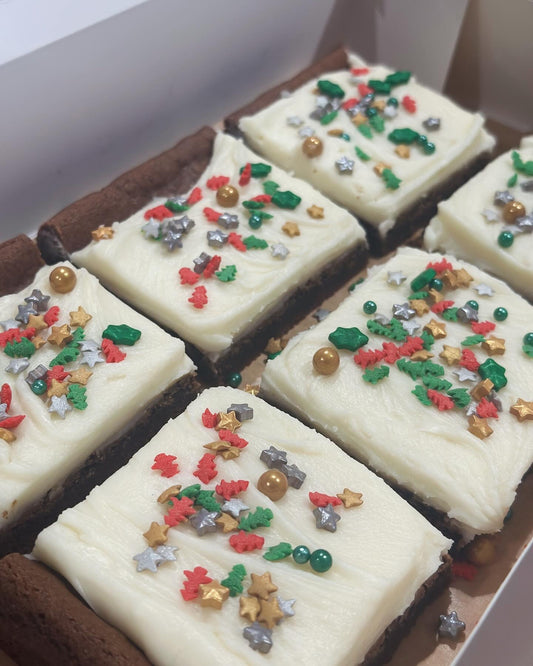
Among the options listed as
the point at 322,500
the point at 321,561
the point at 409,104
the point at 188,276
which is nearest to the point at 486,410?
the point at 322,500

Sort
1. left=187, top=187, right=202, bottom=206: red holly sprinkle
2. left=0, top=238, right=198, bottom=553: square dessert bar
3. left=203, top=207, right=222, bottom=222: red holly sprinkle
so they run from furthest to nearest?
left=187, top=187, right=202, bottom=206: red holly sprinkle < left=203, top=207, right=222, bottom=222: red holly sprinkle < left=0, top=238, right=198, bottom=553: square dessert bar

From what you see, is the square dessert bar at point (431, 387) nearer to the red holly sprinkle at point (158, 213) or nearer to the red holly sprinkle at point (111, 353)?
the red holly sprinkle at point (111, 353)

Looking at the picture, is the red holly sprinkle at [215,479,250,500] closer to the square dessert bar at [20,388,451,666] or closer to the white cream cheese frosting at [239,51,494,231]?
the square dessert bar at [20,388,451,666]

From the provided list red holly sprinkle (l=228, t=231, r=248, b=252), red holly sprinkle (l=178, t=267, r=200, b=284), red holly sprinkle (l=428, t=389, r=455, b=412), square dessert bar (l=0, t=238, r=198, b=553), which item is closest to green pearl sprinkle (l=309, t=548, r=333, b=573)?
red holly sprinkle (l=428, t=389, r=455, b=412)

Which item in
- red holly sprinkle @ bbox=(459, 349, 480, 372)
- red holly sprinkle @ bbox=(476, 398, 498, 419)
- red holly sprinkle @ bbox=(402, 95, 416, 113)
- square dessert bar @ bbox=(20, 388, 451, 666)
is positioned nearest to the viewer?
square dessert bar @ bbox=(20, 388, 451, 666)

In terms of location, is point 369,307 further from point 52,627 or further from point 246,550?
point 52,627
